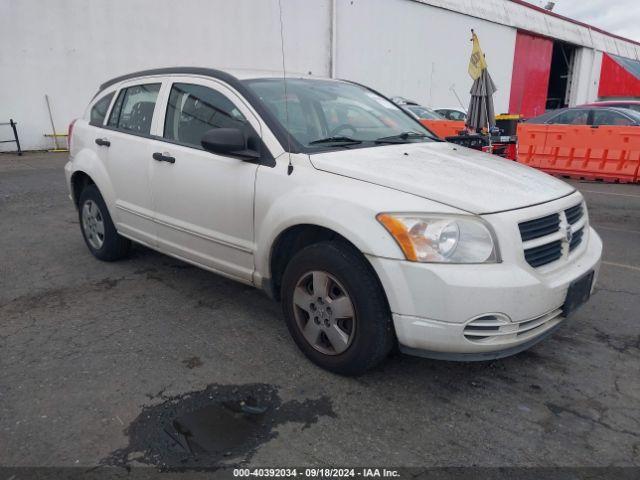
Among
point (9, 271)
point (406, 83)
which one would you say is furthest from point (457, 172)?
point (406, 83)

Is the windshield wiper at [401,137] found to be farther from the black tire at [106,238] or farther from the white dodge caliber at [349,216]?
the black tire at [106,238]

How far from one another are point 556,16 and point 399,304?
114 ft

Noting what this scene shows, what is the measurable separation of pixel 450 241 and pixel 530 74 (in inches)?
1250

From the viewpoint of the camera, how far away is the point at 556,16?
31.2m

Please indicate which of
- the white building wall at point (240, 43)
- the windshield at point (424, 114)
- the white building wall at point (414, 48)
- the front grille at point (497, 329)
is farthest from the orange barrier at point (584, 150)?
the white building wall at point (414, 48)

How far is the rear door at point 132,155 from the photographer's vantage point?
411 centimetres

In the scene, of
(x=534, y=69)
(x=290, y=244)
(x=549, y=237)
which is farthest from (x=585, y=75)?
(x=290, y=244)

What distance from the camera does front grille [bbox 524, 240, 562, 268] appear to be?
8.61 ft

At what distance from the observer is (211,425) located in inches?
100

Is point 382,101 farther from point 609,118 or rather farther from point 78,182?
point 609,118

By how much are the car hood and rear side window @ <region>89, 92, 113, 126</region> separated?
8.93 feet

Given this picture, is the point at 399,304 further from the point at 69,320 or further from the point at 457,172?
the point at 69,320

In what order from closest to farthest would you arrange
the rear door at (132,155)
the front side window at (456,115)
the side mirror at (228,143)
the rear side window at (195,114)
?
1. the side mirror at (228,143)
2. the rear side window at (195,114)
3. the rear door at (132,155)
4. the front side window at (456,115)

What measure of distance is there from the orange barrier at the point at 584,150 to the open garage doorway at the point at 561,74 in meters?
25.3
